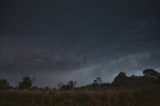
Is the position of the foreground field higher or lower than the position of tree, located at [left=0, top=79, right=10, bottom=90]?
lower

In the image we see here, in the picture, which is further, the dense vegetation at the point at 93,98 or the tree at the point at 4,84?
the tree at the point at 4,84

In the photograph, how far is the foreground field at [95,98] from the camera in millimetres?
29656

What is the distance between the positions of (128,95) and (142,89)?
2.22 meters

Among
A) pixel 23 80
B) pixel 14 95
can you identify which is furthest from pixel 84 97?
pixel 23 80

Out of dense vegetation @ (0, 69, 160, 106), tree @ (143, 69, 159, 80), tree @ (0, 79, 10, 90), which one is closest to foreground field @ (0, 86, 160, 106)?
dense vegetation @ (0, 69, 160, 106)

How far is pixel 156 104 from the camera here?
28.5 m

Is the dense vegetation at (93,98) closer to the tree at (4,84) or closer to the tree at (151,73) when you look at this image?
the tree at (4,84)

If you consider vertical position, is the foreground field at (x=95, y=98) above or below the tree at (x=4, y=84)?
below

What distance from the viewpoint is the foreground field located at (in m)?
29.7

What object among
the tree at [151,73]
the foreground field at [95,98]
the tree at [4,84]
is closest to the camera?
the foreground field at [95,98]

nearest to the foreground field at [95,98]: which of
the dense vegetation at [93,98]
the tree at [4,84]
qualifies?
the dense vegetation at [93,98]

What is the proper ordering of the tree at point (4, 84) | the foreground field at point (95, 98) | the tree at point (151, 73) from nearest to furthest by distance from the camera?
1. the foreground field at point (95, 98)
2. the tree at point (4, 84)
3. the tree at point (151, 73)

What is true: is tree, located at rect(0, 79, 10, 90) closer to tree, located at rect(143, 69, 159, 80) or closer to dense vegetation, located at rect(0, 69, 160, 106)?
dense vegetation, located at rect(0, 69, 160, 106)

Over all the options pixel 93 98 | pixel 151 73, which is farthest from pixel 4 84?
pixel 93 98
